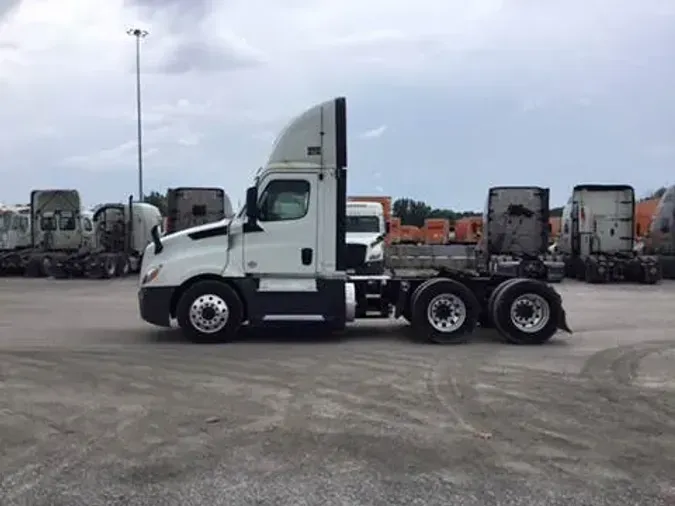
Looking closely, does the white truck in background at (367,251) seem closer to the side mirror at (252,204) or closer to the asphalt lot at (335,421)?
the asphalt lot at (335,421)

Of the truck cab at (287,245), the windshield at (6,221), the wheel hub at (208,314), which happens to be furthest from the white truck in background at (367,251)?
the windshield at (6,221)

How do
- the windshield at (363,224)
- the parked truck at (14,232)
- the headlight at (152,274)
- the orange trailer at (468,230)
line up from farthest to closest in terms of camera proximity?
the orange trailer at (468,230), the parked truck at (14,232), the windshield at (363,224), the headlight at (152,274)

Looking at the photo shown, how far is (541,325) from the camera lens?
43.2ft

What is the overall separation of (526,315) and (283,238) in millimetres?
3834

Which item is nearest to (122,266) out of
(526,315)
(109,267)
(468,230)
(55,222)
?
(109,267)

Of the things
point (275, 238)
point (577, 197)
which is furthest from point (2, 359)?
point (577, 197)

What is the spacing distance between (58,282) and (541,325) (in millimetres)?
21158

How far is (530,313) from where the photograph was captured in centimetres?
1327

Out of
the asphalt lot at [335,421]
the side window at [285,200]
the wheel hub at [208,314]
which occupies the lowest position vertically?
the asphalt lot at [335,421]

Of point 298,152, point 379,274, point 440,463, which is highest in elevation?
point 298,152

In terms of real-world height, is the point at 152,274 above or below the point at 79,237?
below

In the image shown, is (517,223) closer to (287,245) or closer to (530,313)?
(530,313)

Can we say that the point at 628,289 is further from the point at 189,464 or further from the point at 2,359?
the point at 189,464

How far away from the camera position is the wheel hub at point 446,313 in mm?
13180
